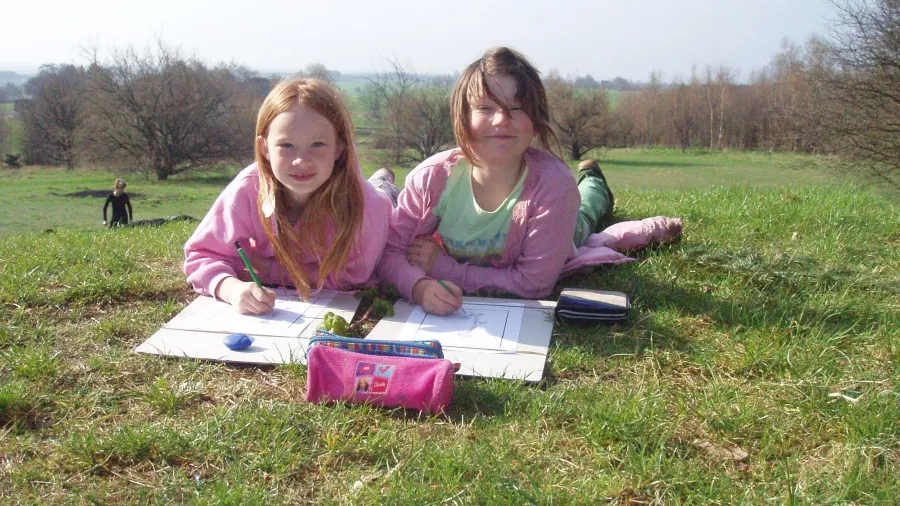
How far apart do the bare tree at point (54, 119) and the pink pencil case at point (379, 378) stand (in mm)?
47640

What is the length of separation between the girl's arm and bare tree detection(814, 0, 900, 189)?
391 inches

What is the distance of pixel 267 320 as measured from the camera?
2789mm

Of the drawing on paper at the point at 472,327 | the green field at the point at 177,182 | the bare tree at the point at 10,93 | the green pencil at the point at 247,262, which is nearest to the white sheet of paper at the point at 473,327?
the drawing on paper at the point at 472,327

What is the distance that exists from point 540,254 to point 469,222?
41 centimetres

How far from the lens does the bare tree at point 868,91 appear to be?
37.3 feet

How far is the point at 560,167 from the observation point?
331 centimetres

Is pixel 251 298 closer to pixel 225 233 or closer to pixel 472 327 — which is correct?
pixel 225 233

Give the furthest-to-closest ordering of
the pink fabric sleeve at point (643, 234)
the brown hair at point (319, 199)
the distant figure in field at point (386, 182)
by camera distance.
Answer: the distant figure in field at point (386, 182), the pink fabric sleeve at point (643, 234), the brown hair at point (319, 199)

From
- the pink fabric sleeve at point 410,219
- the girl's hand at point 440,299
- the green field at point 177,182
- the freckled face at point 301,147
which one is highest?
the freckled face at point 301,147

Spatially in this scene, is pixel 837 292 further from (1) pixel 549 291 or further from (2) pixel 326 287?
(2) pixel 326 287

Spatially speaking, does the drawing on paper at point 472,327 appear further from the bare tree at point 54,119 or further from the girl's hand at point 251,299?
the bare tree at point 54,119

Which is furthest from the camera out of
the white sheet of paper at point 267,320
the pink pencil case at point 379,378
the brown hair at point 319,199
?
the brown hair at point 319,199

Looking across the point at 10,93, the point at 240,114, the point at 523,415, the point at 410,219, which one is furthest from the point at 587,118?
the point at 10,93

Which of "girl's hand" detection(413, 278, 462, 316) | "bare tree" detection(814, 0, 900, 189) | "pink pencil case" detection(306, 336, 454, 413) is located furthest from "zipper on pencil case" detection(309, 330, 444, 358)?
"bare tree" detection(814, 0, 900, 189)
